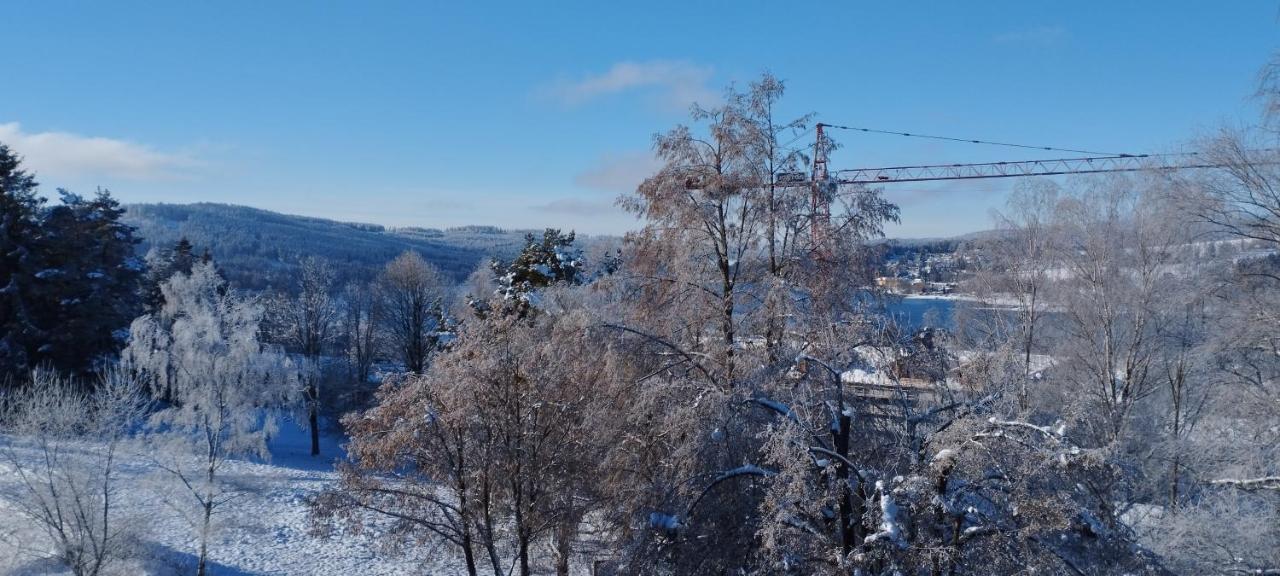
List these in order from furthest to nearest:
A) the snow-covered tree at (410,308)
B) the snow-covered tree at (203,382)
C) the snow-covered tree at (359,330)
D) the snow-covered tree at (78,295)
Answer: the snow-covered tree at (359,330) → the snow-covered tree at (410,308) → the snow-covered tree at (78,295) → the snow-covered tree at (203,382)

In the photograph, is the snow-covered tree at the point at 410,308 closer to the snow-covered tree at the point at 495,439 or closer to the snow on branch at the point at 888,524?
the snow-covered tree at the point at 495,439

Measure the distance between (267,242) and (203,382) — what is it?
368 ft

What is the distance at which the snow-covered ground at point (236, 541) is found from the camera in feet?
46.4

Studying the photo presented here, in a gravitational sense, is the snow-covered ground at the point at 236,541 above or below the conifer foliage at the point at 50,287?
below

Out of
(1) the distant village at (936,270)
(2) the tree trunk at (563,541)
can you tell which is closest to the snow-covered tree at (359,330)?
(1) the distant village at (936,270)

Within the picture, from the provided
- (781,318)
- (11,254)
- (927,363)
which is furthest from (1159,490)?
(11,254)

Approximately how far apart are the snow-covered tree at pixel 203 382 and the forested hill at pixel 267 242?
2296 inches

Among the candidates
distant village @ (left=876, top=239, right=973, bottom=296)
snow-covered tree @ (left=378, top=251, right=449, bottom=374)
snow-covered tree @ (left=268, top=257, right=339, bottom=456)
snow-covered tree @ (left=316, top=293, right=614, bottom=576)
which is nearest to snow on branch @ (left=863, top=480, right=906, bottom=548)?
snow-covered tree @ (left=316, top=293, right=614, bottom=576)

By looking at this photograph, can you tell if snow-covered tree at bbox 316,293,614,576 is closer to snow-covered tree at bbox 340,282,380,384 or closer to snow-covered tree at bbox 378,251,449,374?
snow-covered tree at bbox 378,251,449,374

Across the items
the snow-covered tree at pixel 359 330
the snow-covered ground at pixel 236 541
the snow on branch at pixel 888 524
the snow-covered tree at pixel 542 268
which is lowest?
the snow-covered ground at pixel 236 541

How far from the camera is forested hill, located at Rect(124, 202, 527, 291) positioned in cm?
8806

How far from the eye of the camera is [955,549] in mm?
6453

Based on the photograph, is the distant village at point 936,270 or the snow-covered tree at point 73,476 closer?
the snow-covered tree at point 73,476

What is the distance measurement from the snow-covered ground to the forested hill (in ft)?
185
